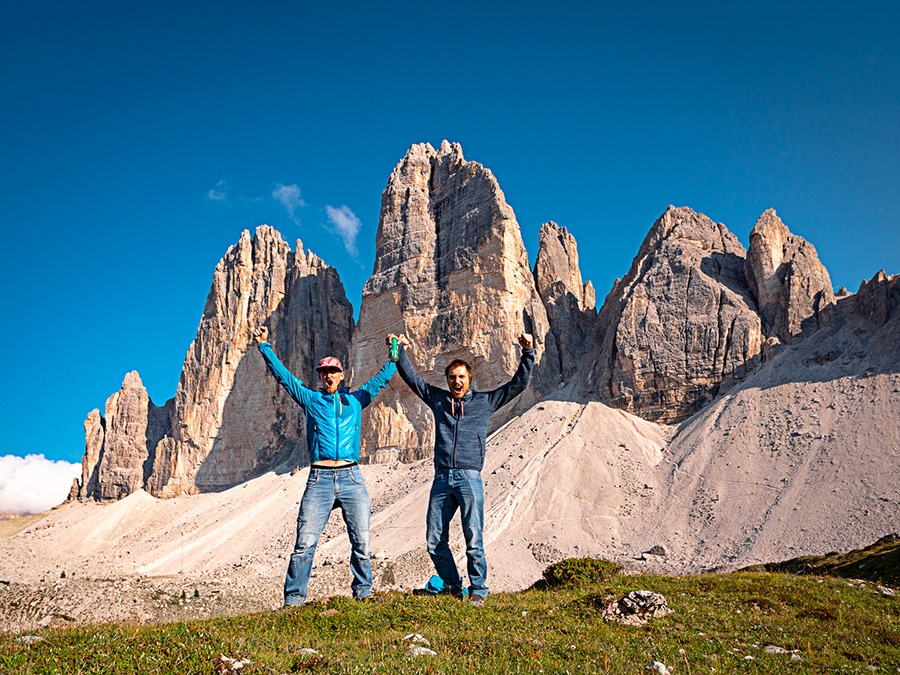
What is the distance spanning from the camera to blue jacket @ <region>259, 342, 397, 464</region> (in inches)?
289

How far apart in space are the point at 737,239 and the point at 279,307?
152 ft

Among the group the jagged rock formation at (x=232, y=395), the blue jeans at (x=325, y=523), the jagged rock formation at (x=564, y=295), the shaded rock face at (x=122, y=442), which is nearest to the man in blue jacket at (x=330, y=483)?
the blue jeans at (x=325, y=523)

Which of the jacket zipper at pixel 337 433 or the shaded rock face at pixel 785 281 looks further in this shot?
the shaded rock face at pixel 785 281

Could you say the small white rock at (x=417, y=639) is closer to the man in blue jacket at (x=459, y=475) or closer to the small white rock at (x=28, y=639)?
the man in blue jacket at (x=459, y=475)

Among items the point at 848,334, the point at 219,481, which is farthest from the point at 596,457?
the point at 219,481

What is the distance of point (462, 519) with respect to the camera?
743 cm

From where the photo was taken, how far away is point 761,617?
308 inches

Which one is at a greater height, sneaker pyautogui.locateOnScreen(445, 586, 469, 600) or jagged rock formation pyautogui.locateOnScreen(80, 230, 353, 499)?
jagged rock formation pyautogui.locateOnScreen(80, 230, 353, 499)

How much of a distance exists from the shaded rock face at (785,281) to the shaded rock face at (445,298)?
650 inches

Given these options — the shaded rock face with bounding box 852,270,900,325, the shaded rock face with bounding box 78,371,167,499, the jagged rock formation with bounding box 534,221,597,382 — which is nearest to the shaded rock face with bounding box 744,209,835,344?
the shaded rock face with bounding box 852,270,900,325

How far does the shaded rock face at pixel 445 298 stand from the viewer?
5162cm

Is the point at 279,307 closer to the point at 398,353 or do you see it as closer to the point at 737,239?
the point at 737,239

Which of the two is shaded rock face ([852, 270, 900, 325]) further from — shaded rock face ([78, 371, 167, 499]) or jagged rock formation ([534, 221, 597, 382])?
shaded rock face ([78, 371, 167, 499])

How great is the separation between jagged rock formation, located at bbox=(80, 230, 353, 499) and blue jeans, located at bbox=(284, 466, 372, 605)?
5278 cm
